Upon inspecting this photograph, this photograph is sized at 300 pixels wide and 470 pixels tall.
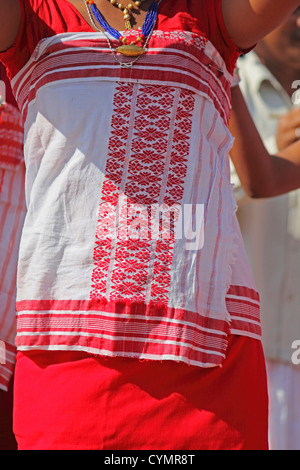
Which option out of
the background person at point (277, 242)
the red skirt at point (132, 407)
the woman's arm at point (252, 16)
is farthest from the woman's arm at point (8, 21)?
the background person at point (277, 242)

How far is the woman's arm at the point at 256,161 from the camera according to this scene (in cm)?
292

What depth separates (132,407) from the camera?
1987 millimetres

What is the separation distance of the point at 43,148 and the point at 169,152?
1.00 feet

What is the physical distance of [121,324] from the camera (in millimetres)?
1990

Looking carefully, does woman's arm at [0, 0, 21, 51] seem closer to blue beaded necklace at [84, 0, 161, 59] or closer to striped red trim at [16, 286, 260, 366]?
blue beaded necklace at [84, 0, 161, 59]

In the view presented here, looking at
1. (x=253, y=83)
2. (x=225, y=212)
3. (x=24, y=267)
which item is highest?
(x=253, y=83)

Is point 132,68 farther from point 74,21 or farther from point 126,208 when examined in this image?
point 126,208

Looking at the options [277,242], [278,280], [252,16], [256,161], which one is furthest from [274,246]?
[252,16]

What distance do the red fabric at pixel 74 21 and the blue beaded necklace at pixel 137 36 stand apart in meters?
0.02

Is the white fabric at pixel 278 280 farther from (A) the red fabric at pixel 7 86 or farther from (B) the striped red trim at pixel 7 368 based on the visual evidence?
(B) the striped red trim at pixel 7 368

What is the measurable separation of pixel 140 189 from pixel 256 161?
1002 mm

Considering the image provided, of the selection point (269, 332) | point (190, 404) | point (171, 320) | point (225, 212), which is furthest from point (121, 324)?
point (269, 332)

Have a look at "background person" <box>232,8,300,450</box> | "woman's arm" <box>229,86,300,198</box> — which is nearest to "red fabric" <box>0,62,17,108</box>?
"woman's arm" <box>229,86,300,198</box>

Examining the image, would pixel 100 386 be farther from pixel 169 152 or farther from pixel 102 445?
pixel 169 152
